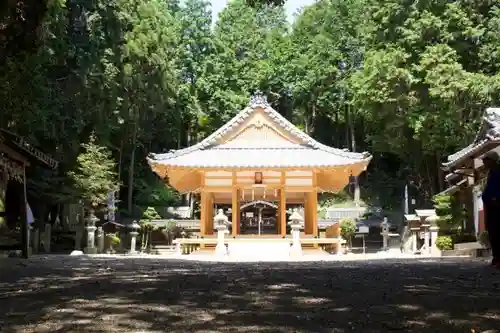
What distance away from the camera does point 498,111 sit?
16.4 m

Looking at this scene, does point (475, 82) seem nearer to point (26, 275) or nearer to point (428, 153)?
point (428, 153)

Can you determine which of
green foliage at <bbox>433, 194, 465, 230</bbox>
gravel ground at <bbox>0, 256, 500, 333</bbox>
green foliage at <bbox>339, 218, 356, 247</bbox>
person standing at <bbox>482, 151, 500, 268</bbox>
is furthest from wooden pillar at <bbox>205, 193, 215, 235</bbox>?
gravel ground at <bbox>0, 256, 500, 333</bbox>

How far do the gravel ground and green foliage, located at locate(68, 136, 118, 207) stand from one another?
17.6 metres

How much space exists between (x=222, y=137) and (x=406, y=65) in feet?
28.2

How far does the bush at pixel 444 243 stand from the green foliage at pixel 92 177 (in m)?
12.7

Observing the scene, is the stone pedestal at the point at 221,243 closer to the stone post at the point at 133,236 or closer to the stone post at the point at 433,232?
the stone post at the point at 133,236

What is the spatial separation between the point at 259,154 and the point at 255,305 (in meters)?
18.5

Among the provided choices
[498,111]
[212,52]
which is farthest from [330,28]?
[498,111]

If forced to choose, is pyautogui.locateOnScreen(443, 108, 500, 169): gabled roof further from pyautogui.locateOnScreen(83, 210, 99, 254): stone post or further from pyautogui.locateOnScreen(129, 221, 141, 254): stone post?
pyautogui.locateOnScreen(129, 221, 141, 254): stone post

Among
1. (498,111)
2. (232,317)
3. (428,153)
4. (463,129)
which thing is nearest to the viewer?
(232,317)

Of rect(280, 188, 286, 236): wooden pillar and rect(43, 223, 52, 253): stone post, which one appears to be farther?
rect(280, 188, 286, 236): wooden pillar

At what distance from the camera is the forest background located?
19.4 m

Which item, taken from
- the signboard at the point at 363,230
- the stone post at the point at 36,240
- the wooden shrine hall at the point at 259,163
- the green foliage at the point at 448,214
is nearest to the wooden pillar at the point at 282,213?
the wooden shrine hall at the point at 259,163

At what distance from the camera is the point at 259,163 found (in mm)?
21656
